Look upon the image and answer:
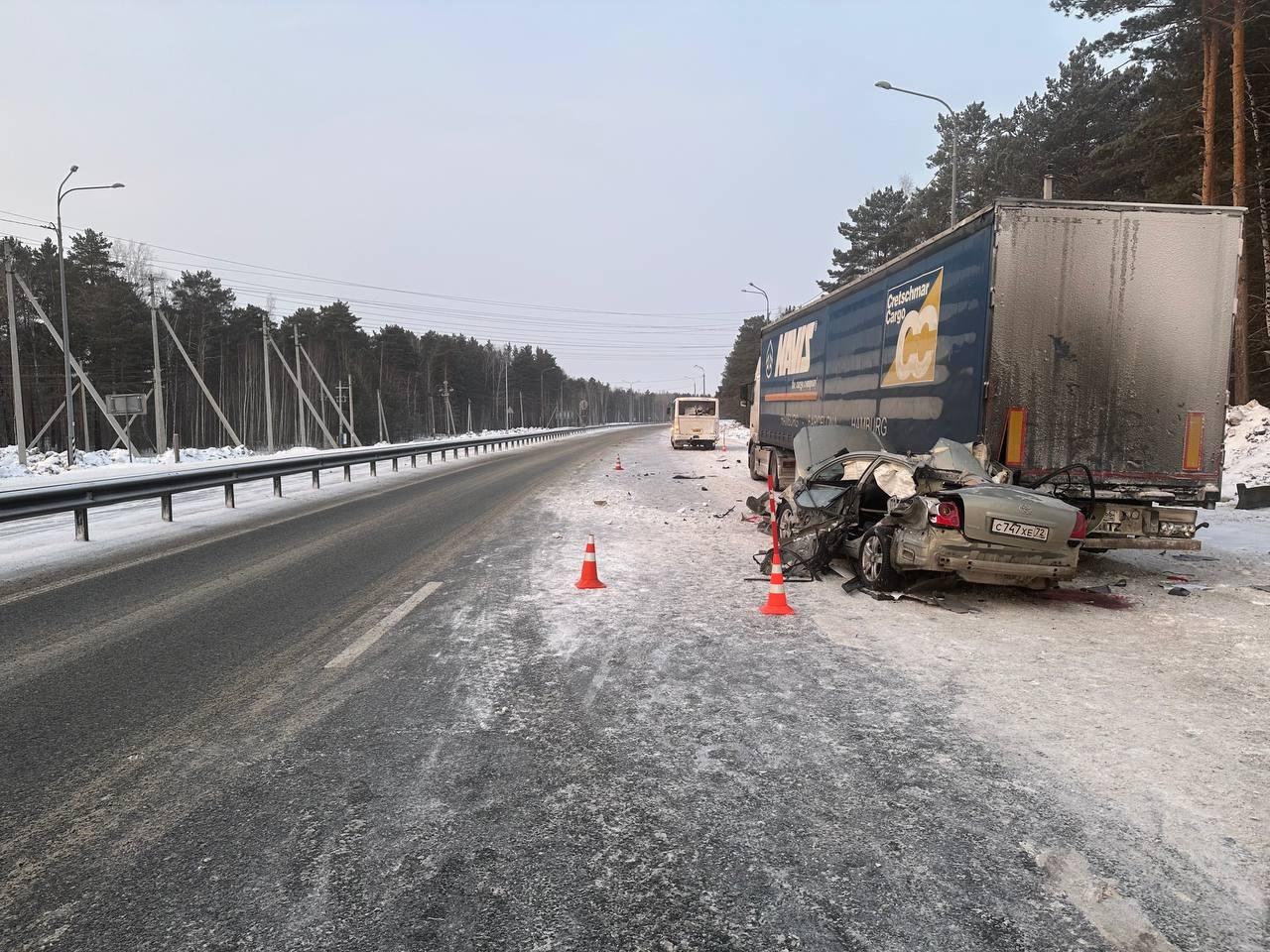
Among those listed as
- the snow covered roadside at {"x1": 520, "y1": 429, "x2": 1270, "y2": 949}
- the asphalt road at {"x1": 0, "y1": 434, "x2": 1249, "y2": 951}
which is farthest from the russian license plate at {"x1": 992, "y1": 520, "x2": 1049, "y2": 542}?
the asphalt road at {"x1": 0, "y1": 434, "x2": 1249, "y2": 951}

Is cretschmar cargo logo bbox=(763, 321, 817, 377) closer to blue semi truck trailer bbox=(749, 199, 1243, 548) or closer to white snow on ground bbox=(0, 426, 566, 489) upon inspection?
blue semi truck trailer bbox=(749, 199, 1243, 548)

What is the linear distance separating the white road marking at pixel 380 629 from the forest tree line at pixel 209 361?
127 feet

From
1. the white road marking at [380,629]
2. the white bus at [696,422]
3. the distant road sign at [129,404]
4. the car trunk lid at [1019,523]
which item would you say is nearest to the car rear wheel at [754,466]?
the car trunk lid at [1019,523]

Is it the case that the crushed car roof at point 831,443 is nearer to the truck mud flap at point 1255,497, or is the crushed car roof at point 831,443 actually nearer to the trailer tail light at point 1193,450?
the trailer tail light at point 1193,450

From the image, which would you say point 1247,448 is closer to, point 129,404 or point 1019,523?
point 1019,523

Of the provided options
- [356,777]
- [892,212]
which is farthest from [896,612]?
[892,212]

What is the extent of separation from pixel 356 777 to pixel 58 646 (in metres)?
3.55

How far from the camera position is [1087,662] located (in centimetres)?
515

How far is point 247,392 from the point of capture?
2830 inches

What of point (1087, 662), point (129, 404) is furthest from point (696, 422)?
point (1087, 662)

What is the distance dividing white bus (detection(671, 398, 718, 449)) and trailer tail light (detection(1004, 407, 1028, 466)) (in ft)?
104

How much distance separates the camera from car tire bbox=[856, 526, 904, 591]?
713 cm

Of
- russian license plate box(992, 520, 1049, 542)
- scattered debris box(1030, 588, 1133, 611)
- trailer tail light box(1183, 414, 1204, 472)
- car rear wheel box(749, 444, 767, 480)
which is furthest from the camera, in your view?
car rear wheel box(749, 444, 767, 480)

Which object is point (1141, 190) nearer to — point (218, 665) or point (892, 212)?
point (892, 212)
